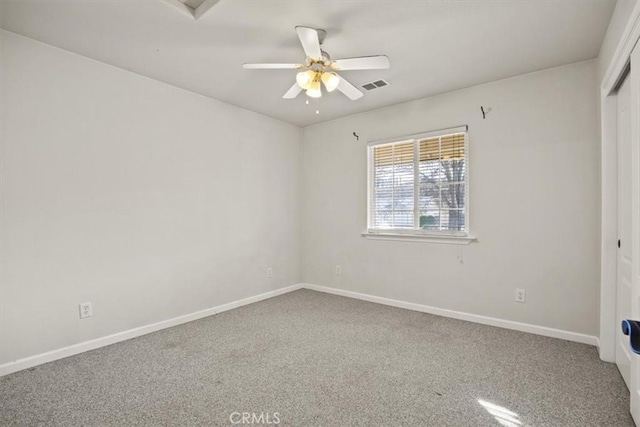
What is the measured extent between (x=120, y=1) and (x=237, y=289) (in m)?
3.05

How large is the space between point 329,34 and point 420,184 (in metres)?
2.09

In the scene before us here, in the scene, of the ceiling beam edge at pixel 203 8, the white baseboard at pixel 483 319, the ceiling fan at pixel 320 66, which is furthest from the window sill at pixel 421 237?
the ceiling beam edge at pixel 203 8

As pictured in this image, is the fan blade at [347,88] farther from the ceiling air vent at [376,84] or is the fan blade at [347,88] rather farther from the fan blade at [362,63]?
the ceiling air vent at [376,84]

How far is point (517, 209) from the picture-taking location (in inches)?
123

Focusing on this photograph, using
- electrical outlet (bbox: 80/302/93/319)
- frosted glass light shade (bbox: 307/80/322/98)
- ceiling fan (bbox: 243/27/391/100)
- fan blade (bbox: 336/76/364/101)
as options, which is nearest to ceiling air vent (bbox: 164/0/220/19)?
ceiling fan (bbox: 243/27/391/100)

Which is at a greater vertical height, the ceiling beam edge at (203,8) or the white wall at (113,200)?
the ceiling beam edge at (203,8)

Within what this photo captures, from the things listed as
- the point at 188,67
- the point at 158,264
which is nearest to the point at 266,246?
the point at 158,264

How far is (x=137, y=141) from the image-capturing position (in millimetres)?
3070

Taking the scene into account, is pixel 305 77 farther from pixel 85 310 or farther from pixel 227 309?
pixel 227 309

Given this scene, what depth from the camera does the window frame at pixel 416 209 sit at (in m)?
3.46

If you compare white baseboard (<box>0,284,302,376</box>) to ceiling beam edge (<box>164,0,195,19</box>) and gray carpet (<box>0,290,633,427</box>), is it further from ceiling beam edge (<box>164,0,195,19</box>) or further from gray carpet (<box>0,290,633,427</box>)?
ceiling beam edge (<box>164,0,195,19</box>)

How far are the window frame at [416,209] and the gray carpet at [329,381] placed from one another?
97cm
